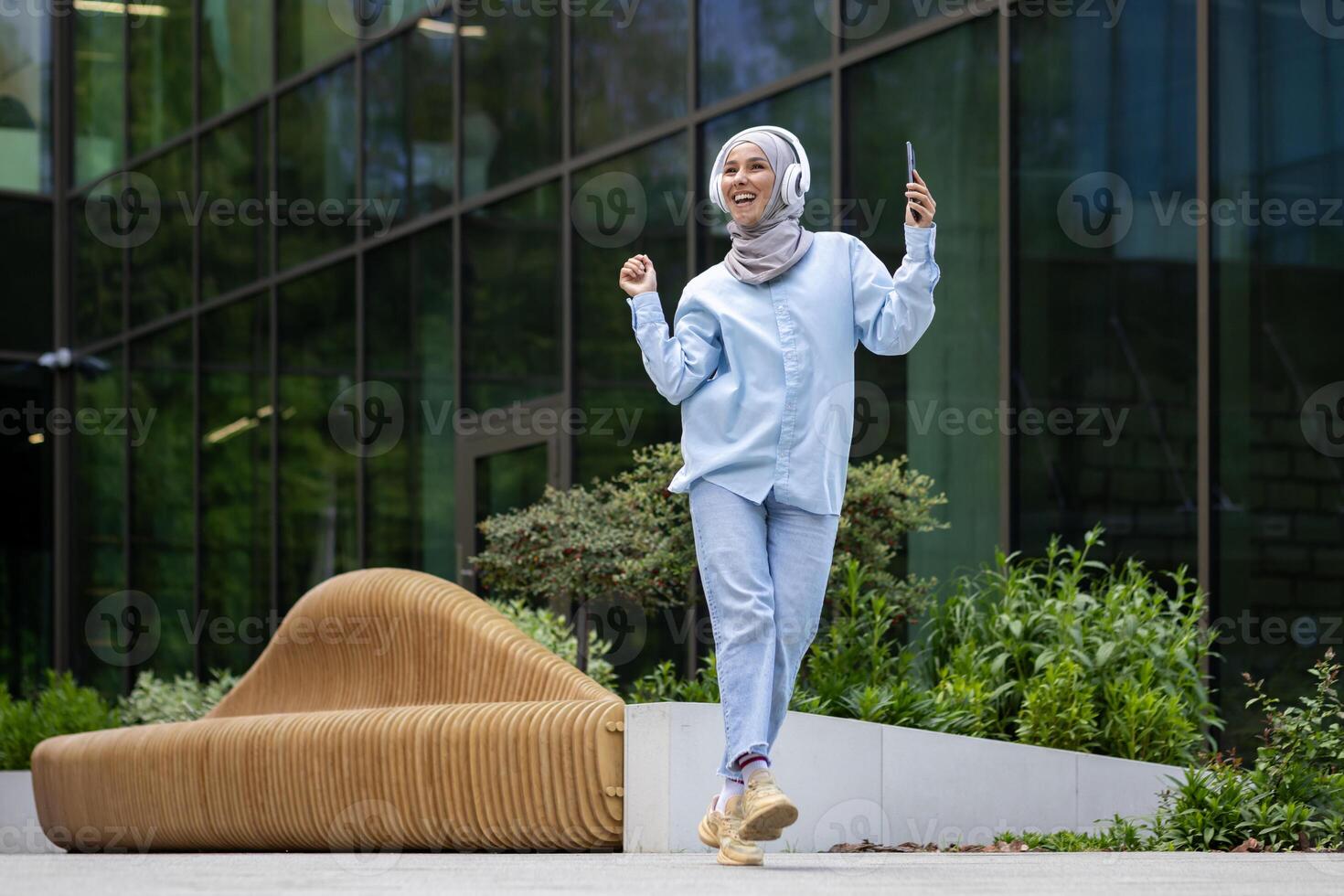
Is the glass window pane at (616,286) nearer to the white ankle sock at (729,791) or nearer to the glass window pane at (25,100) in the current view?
the white ankle sock at (729,791)

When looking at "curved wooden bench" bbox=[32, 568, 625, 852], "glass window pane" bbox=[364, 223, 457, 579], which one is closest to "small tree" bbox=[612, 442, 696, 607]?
"curved wooden bench" bbox=[32, 568, 625, 852]

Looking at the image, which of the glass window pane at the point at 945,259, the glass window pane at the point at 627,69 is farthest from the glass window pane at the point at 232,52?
the glass window pane at the point at 945,259

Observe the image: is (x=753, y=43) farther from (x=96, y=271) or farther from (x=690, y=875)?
(x=96, y=271)

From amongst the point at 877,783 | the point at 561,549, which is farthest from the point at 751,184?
the point at 561,549

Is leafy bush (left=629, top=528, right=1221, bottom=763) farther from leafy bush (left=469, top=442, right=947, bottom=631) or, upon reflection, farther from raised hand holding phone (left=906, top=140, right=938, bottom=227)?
raised hand holding phone (left=906, top=140, right=938, bottom=227)

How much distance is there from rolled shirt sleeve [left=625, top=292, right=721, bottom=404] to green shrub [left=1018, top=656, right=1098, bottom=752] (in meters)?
2.82

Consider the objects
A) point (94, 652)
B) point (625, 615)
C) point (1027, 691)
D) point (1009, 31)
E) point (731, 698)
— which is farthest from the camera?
point (94, 652)

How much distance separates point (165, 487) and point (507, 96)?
6646mm

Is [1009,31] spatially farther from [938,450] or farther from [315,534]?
[315,534]

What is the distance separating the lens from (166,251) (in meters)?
18.1

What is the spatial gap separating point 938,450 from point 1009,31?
6.85 ft

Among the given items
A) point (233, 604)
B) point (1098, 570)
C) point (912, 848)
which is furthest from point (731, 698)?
point (233, 604)

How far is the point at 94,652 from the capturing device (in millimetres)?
19203

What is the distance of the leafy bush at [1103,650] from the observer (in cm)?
725
